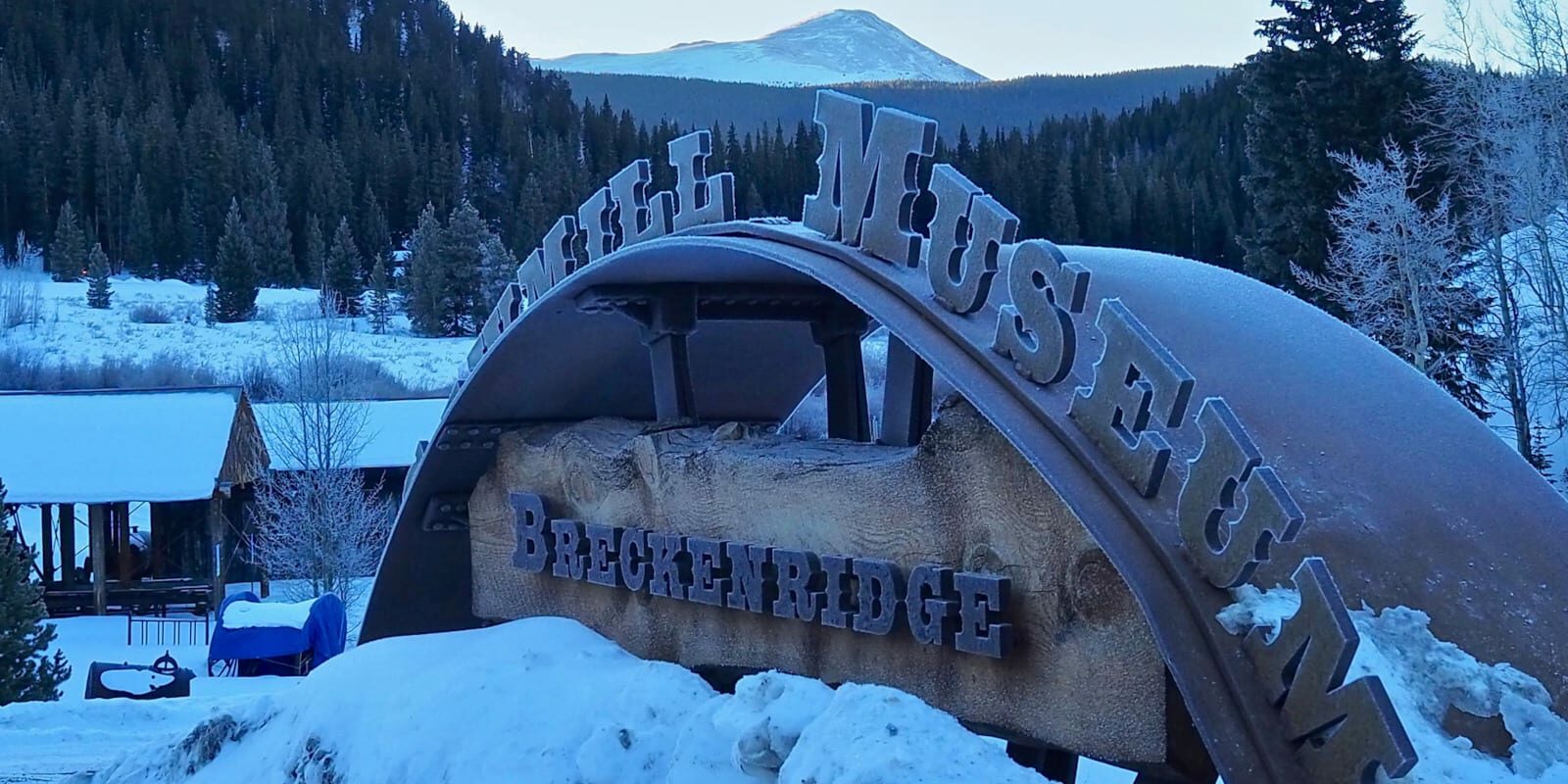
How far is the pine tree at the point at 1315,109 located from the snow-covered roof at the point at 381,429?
1561 cm

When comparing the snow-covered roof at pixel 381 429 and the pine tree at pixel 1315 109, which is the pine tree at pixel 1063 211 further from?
the snow-covered roof at pixel 381 429

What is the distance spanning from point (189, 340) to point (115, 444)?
25341 mm

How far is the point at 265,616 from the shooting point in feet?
61.8

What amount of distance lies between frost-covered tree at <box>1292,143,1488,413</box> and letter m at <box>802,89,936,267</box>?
1843cm

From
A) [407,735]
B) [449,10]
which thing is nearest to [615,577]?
[407,735]

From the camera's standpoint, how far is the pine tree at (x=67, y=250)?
65.4 metres

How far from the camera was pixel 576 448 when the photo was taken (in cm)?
622

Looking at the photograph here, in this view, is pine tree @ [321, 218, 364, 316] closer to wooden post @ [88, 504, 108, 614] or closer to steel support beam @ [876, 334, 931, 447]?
wooden post @ [88, 504, 108, 614]

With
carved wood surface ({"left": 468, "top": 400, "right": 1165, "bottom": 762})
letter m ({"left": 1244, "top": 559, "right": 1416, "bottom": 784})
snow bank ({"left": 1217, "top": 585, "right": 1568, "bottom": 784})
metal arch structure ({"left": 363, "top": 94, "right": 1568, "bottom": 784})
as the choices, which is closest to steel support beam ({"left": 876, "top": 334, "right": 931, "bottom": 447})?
metal arch structure ({"left": 363, "top": 94, "right": 1568, "bottom": 784})

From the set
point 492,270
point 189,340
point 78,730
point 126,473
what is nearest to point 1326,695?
point 78,730

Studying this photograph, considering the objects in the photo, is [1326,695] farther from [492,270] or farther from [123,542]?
[492,270]

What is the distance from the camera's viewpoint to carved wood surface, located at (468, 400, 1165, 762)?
382cm

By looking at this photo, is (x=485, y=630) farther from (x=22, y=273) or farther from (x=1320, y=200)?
(x=22, y=273)

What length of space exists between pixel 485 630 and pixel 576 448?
80cm
